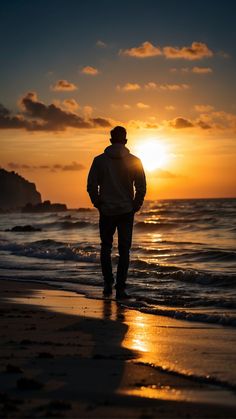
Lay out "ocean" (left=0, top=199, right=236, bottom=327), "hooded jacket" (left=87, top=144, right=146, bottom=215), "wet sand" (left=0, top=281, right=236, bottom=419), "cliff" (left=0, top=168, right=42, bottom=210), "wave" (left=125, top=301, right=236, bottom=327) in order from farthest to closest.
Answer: "cliff" (left=0, top=168, right=42, bottom=210) < "hooded jacket" (left=87, top=144, right=146, bottom=215) < "ocean" (left=0, top=199, right=236, bottom=327) < "wave" (left=125, top=301, right=236, bottom=327) < "wet sand" (left=0, top=281, right=236, bottom=419)

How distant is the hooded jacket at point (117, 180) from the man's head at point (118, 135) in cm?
7

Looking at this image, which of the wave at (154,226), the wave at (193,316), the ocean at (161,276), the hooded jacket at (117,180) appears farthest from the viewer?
the wave at (154,226)

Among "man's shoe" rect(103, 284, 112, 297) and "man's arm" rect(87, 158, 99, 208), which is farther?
"man's shoe" rect(103, 284, 112, 297)

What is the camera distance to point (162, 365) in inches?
137

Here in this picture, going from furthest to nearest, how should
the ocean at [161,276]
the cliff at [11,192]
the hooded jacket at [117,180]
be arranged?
1. the cliff at [11,192]
2. the hooded jacket at [117,180]
3. the ocean at [161,276]

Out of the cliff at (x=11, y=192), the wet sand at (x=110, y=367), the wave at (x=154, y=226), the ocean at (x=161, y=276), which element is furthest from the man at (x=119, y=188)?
the cliff at (x=11, y=192)

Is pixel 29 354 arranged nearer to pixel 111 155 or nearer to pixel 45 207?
pixel 111 155

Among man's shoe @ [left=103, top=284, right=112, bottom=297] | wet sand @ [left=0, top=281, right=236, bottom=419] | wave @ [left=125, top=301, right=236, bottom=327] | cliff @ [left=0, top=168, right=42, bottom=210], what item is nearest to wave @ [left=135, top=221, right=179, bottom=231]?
man's shoe @ [left=103, top=284, right=112, bottom=297]

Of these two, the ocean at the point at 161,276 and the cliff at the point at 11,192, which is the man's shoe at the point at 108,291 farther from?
the cliff at the point at 11,192

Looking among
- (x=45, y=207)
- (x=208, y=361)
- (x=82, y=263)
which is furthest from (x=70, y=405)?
(x=45, y=207)

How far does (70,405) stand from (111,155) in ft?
16.5

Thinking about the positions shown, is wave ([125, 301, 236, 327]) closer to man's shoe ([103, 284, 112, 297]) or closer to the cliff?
man's shoe ([103, 284, 112, 297])

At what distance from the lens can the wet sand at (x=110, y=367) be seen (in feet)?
8.54

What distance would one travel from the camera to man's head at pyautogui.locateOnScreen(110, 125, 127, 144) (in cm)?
746
